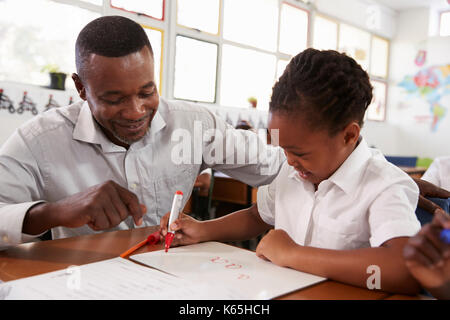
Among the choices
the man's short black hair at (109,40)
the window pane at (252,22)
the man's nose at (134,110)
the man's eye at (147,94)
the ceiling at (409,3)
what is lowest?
the man's nose at (134,110)

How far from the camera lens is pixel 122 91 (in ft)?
3.77

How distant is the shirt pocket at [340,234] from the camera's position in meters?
0.91

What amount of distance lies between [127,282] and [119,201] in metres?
0.26

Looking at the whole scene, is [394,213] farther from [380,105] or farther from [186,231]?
[380,105]

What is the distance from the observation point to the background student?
803mm

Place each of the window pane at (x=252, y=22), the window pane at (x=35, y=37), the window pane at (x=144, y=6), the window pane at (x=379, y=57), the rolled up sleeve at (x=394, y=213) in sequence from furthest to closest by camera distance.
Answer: the window pane at (x=379, y=57) → the window pane at (x=252, y=22) → the window pane at (x=144, y=6) → the window pane at (x=35, y=37) → the rolled up sleeve at (x=394, y=213)

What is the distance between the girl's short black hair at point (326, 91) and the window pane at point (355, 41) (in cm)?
555

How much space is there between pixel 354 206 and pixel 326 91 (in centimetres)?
27

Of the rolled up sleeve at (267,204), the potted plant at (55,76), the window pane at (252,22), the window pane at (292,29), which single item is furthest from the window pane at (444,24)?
the rolled up sleeve at (267,204)

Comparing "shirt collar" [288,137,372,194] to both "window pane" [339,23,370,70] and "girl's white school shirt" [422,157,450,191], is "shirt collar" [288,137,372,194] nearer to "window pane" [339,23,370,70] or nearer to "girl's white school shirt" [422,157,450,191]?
"girl's white school shirt" [422,157,450,191]

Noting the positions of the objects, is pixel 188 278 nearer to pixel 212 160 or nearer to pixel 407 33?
pixel 212 160

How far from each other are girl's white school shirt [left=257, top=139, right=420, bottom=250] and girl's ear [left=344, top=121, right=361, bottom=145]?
Result: 0.03 metres

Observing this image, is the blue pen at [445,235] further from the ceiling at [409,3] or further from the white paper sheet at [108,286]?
the ceiling at [409,3]

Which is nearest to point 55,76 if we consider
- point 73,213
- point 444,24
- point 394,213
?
point 73,213
